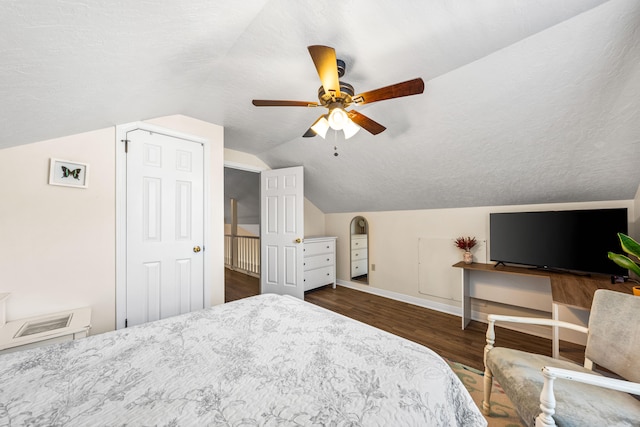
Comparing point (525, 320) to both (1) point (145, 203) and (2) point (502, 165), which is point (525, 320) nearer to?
(2) point (502, 165)

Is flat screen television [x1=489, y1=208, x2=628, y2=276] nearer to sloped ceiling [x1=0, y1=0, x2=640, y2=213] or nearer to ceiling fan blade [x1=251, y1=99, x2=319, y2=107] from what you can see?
sloped ceiling [x1=0, y1=0, x2=640, y2=213]

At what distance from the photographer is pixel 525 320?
1485 mm

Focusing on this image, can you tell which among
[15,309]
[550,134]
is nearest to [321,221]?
[550,134]

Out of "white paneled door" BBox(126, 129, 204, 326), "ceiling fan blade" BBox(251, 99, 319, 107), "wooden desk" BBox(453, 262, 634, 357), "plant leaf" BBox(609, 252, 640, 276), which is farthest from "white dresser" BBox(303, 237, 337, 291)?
"plant leaf" BBox(609, 252, 640, 276)

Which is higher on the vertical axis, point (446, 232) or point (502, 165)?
point (502, 165)

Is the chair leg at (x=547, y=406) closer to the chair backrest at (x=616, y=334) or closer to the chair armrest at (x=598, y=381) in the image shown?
the chair armrest at (x=598, y=381)

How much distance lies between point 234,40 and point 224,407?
5.69 feet

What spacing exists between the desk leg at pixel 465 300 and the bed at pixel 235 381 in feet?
6.59

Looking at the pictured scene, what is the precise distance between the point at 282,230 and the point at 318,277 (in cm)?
111

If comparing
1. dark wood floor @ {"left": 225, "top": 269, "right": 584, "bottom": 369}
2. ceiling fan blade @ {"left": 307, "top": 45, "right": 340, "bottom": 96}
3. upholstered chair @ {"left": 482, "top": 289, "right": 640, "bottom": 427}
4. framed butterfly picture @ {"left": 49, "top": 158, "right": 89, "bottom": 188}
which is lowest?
dark wood floor @ {"left": 225, "top": 269, "right": 584, "bottom": 369}

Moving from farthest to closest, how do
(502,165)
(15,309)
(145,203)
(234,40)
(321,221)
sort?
1. (321,221)
2. (502,165)
3. (145,203)
4. (15,309)
5. (234,40)

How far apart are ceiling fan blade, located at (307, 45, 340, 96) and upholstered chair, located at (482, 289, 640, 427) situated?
166 centimetres

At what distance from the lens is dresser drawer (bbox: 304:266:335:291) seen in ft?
12.8

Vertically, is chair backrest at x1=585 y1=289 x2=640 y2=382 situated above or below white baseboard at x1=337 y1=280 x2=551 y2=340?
above
